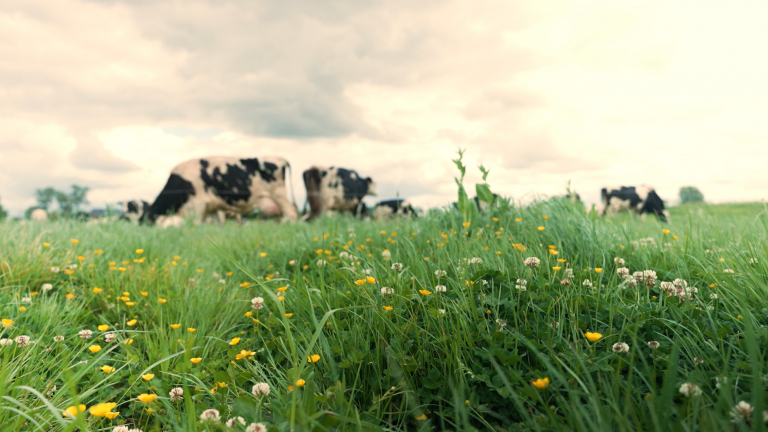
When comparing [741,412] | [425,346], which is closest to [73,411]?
[425,346]

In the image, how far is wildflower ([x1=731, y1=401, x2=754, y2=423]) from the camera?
1338 millimetres

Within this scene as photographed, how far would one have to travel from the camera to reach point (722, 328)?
194cm

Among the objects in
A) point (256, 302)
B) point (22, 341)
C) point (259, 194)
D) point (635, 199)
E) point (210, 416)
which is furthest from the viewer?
point (635, 199)

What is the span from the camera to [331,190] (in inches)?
609

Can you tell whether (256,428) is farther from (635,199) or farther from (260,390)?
(635,199)

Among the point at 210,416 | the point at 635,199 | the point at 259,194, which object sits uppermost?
the point at 259,194

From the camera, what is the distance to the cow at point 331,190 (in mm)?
15422

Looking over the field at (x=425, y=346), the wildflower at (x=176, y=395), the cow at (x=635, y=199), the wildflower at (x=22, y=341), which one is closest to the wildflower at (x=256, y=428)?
the field at (x=425, y=346)

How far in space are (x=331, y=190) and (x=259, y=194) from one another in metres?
2.70

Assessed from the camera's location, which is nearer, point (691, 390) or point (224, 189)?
point (691, 390)

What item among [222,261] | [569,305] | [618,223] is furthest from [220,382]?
[618,223]

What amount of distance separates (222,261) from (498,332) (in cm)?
428

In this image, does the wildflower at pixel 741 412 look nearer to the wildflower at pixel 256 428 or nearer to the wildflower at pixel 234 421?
the wildflower at pixel 256 428

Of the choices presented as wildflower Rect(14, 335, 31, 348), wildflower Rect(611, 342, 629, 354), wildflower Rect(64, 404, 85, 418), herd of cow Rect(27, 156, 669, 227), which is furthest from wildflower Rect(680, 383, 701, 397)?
herd of cow Rect(27, 156, 669, 227)
